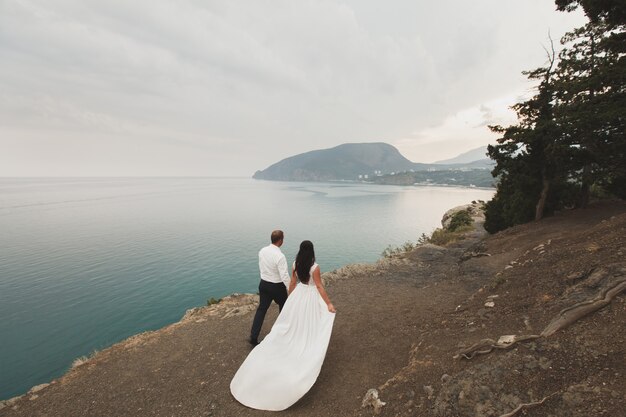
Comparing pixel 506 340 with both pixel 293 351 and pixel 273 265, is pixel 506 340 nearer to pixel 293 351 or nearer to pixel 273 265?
pixel 293 351

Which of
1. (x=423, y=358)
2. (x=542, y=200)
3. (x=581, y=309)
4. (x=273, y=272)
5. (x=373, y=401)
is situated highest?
(x=542, y=200)

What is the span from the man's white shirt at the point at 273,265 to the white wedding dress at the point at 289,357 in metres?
0.66

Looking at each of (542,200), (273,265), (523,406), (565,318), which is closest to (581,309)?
(565,318)

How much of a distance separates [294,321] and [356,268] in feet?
30.8

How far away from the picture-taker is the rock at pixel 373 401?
5293mm

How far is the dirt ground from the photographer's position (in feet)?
14.2

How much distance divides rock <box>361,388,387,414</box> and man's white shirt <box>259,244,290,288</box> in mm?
2880

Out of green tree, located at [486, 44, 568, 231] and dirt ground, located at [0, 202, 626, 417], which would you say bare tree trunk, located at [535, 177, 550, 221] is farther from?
dirt ground, located at [0, 202, 626, 417]

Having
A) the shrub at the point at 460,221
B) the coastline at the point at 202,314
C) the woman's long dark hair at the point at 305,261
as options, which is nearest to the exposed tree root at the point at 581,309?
the woman's long dark hair at the point at 305,261

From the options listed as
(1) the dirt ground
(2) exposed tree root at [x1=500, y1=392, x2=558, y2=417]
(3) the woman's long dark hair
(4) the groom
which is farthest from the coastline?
(2) exposed tree root at [x1=500, y1=392, x2=558, y2=417]

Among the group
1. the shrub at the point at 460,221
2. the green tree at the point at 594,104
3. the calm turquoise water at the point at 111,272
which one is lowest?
the calm turquoise water at the point at 111,272

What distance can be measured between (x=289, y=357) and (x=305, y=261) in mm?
2022

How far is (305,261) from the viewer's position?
648cm

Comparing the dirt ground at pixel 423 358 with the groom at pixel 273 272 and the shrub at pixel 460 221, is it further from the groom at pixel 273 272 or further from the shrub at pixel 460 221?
the shrub at pixel 460 221
